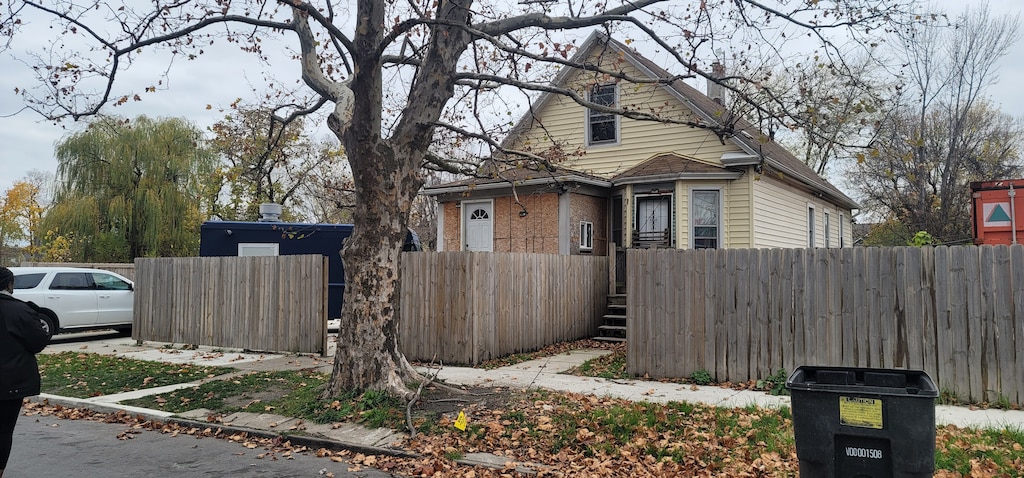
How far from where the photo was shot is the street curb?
6516mm

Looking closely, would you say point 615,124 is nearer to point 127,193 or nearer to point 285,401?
point 285,401

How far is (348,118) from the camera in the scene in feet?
27.9

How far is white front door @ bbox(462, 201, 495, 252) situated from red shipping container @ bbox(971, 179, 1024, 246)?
36.9 ft

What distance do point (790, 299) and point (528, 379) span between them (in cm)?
387

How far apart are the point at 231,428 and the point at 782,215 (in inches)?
608

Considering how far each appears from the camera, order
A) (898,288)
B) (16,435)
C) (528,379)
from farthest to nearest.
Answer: (528,379)
(898,288)
(16,435)

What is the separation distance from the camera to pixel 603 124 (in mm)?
18781

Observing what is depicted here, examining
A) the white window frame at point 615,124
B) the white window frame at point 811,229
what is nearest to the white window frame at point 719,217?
the white window frame at point 615,124

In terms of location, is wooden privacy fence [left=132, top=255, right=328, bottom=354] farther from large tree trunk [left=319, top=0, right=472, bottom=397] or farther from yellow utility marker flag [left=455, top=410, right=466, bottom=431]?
yellow utility marker flag [left=455, top=410, right=466, bottom=431]

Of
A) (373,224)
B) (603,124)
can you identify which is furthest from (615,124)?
(373,224)

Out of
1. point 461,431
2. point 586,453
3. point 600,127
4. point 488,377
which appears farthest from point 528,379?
point 600,127

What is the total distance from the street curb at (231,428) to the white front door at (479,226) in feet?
34.5

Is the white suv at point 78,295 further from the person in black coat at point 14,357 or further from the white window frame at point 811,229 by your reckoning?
the white window frame at point 811,229

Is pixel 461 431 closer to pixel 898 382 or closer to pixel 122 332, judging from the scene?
pixel 898 382
